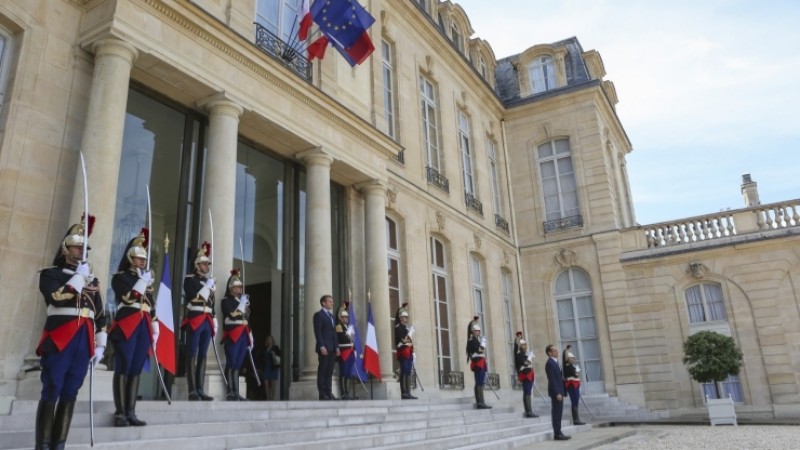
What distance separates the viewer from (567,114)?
18.1 meters

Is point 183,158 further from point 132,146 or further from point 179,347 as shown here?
point 179,347

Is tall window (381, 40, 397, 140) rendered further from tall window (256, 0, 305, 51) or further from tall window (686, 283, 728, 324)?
tall window (686, 283, 728, 324)

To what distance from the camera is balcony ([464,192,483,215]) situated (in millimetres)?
15094

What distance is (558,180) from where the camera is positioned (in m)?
17.9

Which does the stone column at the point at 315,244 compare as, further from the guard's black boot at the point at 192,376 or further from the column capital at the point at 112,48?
the column capital at the point at 112,48

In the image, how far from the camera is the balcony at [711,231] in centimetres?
1471

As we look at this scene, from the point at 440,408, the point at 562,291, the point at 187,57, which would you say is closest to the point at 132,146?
Result: the point at 187,57

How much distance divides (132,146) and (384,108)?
6053 mm

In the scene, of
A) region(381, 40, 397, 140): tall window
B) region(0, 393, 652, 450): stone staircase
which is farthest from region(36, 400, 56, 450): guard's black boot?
region(381, 40, 397, 140): tall window

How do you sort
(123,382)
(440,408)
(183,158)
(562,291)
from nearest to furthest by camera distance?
(123,382)
(183,158)
(440,408)
(562,291)

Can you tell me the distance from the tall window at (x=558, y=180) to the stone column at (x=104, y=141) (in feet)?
44.7

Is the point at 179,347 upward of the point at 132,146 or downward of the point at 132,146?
downward

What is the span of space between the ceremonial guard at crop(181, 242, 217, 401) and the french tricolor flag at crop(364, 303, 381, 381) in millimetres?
3329

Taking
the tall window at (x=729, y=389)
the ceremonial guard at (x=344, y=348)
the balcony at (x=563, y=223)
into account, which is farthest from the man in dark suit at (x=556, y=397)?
the balcony at (x=563, y=223)
